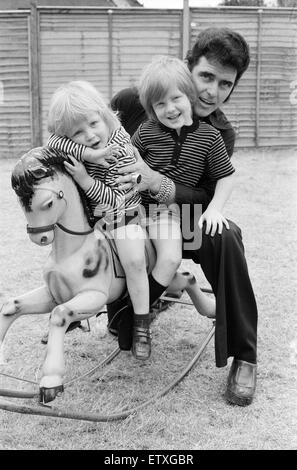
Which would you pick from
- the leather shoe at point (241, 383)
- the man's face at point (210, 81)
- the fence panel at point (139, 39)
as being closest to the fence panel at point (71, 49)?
the fence panel at point (139, 39)

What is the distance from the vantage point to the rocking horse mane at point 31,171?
2119mm

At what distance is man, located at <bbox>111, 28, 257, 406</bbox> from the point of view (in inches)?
103

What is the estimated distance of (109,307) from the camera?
10.2ft

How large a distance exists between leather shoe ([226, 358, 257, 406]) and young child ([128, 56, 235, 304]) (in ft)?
1.78

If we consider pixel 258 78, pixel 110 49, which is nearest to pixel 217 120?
pixel 110 49

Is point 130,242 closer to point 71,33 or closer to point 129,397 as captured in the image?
point 129,397

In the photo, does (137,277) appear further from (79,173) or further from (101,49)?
(101,49)

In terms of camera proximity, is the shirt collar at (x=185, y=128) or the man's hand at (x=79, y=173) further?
the shirt collar at (x=185, y=128)

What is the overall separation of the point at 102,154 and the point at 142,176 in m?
0.32

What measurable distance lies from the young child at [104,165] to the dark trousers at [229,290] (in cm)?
32

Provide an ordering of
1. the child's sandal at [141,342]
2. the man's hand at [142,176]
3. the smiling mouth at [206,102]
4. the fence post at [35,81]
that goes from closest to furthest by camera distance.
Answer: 1. the man's hand at [142,176]
2. the child's sandal at [141,342]
3. the smiling mouth at [206,102]
4. the fence post at [35,81]

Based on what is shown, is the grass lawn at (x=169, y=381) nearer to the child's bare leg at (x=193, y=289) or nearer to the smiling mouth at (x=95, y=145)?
the child's bare leg at (x=193, y=289)

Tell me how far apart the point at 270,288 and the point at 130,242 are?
211 cm

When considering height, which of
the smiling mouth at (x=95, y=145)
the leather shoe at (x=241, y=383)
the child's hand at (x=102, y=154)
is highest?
the smiling mouth at (x=95, y=145)
